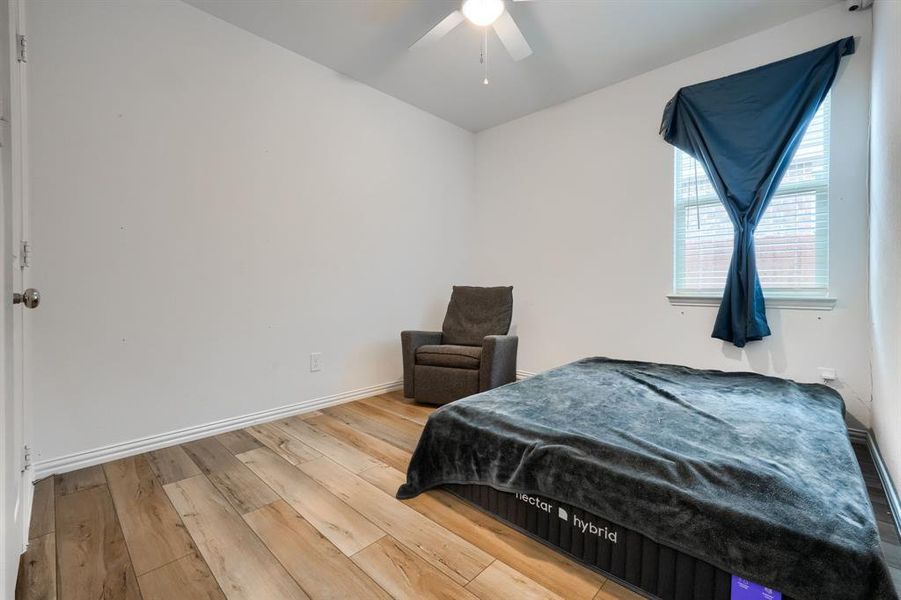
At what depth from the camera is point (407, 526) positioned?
1.46 m

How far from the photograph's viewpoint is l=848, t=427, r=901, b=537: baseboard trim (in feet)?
4.61

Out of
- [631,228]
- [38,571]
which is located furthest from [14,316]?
[631,228]

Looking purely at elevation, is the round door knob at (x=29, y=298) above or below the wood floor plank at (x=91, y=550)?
above

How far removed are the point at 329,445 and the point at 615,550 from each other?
161cm

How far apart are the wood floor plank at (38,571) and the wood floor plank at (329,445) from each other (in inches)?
41.3

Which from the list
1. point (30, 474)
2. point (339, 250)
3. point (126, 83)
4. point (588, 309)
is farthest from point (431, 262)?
point (30, 474)

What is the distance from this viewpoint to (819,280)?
91.2 inches

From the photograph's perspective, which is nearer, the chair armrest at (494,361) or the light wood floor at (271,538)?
the light wood floor at (271,538)

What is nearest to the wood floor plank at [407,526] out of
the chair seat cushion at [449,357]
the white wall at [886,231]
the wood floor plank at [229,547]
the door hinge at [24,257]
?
the wood floor plank at [229,547]

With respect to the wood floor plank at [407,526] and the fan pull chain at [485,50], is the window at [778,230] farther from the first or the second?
the wood floor plank at [407,526]

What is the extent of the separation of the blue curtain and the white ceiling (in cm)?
34

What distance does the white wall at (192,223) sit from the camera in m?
1.88

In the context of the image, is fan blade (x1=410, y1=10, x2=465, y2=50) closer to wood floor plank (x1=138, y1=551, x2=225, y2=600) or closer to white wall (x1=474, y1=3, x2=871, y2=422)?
white wall (x1=474, y1=3, x2=871, y2=422)

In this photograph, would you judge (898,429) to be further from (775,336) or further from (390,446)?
(390,446)
